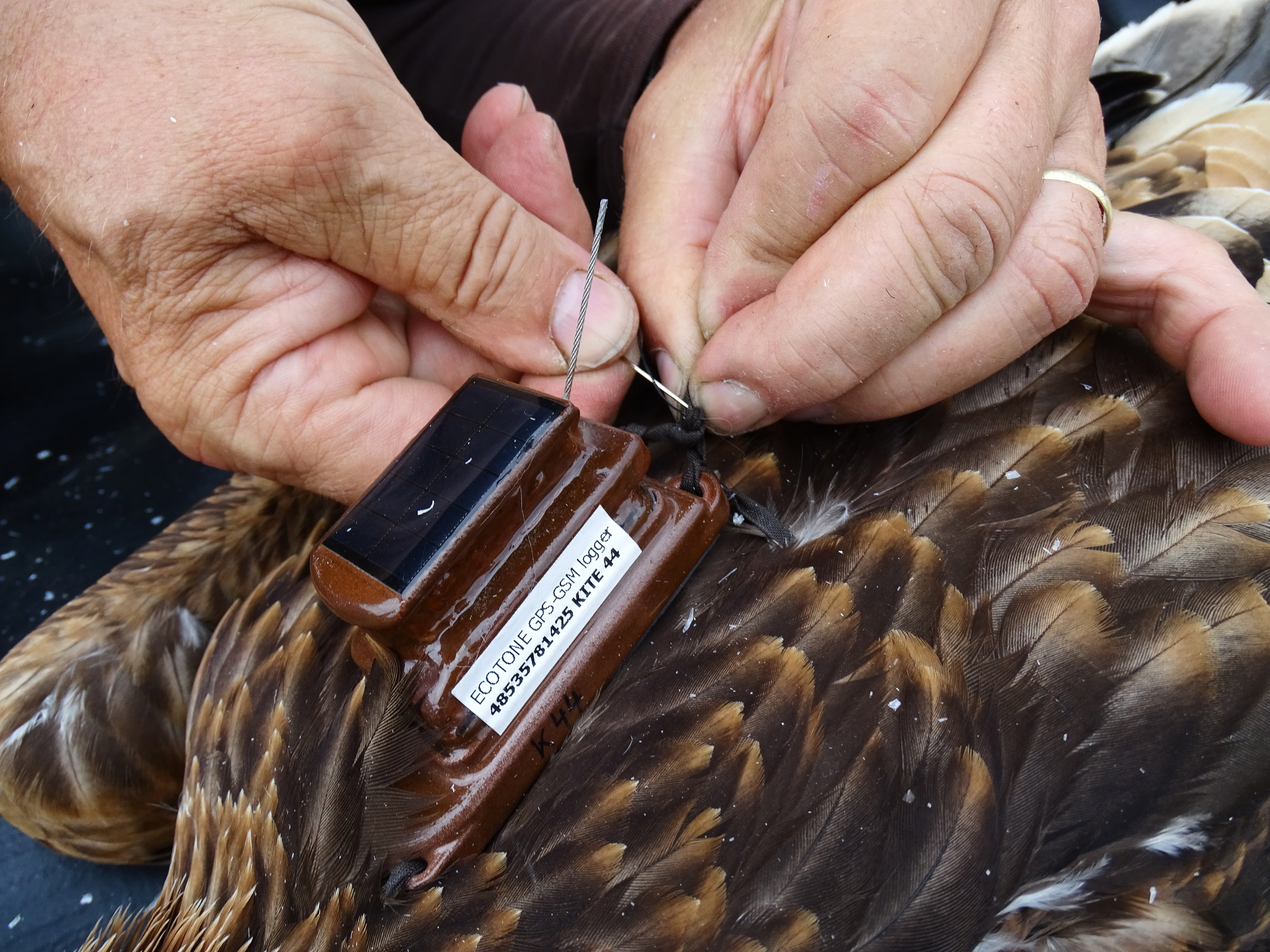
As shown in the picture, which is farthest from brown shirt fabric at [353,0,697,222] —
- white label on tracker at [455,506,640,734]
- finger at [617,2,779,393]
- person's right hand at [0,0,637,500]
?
white label on tracker at [455,506,640,734]

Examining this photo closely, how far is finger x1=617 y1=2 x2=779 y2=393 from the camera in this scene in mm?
1024

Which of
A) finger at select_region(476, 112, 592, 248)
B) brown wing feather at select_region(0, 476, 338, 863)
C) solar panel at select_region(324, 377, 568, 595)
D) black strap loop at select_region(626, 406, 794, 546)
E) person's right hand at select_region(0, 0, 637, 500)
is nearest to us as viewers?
solar panel at select_region(324, 377, 568, 595)

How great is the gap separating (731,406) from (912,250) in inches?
9.4

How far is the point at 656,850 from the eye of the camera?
804 mm

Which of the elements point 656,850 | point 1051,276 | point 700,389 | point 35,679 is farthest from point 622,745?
point 35,679

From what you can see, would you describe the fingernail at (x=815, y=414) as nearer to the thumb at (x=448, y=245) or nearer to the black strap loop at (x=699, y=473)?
the black strap loop at (x=699, y=473)

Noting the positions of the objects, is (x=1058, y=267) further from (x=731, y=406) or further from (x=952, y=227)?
(x=731, y=406)

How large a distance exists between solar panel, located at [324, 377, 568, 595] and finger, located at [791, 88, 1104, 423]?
396mm

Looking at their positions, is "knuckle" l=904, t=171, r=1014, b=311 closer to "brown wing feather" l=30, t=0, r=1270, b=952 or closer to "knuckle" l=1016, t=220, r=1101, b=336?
"knuckle" l=1016, t=220, r=1101, b=336

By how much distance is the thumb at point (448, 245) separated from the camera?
857 millimetres

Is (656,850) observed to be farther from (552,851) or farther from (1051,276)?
(1051,276)

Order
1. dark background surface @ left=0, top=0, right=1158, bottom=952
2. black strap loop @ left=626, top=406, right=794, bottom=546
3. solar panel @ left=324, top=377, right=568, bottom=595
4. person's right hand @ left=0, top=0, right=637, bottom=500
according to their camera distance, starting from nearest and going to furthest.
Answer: solar panel @ left=324, top=377, right=568, bottom=595 < person's right hand @ left=0, top=0, right=637, bottom=500 < black strap loop @ left=626, top=406, right=794, bottom=546 < dark background surface @ left=0, top=0, right=1158, bottom=952

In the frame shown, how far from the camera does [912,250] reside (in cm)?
85

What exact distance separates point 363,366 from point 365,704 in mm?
379
